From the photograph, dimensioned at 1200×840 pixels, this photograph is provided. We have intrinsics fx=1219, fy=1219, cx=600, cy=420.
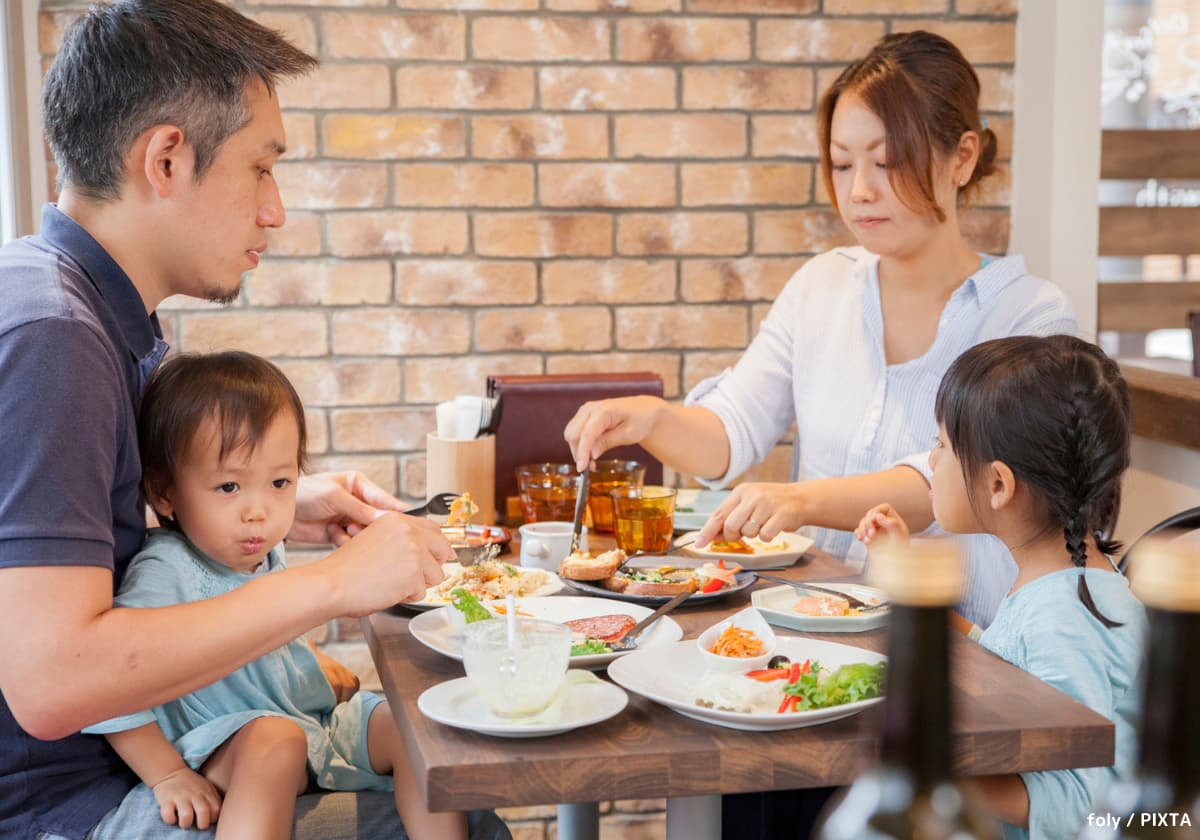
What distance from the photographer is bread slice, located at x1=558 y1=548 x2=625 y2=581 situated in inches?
66.7

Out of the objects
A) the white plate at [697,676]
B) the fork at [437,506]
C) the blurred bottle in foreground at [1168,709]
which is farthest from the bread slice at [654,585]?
the blurred bottle in foreground at [1168,709]

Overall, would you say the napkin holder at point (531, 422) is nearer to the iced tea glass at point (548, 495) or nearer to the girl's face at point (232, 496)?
the iced tea glass at point (548, 495)

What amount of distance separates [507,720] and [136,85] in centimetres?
84

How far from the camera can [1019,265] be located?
2.24 meters

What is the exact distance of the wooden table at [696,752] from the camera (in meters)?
1.11

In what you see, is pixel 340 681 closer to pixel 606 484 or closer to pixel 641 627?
pixel 606 484

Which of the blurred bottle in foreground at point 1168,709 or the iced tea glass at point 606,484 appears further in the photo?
the iced tea glass at point 606,484

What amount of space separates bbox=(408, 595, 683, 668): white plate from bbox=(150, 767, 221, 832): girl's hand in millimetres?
301

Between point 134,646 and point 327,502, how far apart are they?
2.62 ft

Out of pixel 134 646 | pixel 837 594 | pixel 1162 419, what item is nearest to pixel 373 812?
pixel 134 646

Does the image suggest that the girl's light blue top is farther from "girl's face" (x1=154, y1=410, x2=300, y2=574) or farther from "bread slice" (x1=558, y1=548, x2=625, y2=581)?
"girl's face" (x1=154, y1=410, x2=300, y2=574)

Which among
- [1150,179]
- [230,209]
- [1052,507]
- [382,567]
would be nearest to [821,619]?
[1052,507]

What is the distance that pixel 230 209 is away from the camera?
1.50 meters

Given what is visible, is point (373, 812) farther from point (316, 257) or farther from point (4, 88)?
point (4, 88)
